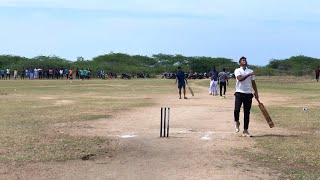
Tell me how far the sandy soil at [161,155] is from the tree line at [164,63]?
67446mm

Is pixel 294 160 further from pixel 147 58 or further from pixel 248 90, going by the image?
pixel 147 58

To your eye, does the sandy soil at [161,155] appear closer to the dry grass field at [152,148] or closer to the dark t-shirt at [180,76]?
the dry grass field at [152,148]

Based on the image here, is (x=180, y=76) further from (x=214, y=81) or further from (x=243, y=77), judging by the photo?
(x=243, y=77)

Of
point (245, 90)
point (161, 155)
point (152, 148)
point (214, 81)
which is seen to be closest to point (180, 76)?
point (214, 81)

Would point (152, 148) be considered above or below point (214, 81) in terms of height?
below

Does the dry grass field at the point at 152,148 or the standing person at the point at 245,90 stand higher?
the standing person at the point at 245,90

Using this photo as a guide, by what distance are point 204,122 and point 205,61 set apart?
295 feet

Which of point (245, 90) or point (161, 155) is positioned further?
point (245, 90)

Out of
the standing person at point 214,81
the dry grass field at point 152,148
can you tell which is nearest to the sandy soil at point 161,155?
the dry grass field at point 152,148

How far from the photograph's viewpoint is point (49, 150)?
1043 centimetres

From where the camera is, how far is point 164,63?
115688 mm

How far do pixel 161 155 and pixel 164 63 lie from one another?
106 metres

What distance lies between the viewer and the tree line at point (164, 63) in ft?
289

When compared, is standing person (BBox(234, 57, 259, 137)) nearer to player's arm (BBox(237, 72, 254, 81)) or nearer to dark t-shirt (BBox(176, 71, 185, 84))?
player's arm (BBox(237, 72, 254, 81))
